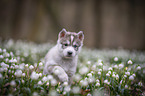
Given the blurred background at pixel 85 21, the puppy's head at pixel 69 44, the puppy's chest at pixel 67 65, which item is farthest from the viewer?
the blurred background at pixel 85 21

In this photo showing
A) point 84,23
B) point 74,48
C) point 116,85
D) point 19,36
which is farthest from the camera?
point 84,23

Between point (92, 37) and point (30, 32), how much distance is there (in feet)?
17.4

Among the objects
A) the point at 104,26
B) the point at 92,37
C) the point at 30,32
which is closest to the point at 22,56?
the point at 30,32

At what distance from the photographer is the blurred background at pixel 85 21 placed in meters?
11.7

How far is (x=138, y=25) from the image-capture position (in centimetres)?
1281

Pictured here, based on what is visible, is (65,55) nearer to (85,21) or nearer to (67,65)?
(67,65)

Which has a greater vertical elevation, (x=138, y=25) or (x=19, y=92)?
(x=138, y=25)

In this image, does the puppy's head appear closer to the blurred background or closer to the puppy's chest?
the puppy's chest

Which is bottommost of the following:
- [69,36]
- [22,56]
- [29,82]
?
[29,82]

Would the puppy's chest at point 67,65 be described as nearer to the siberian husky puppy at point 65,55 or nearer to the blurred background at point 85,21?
the siberian husky puppy at point 65,55

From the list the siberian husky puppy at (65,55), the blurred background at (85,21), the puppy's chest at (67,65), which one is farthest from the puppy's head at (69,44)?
the blurred background at (85,21)

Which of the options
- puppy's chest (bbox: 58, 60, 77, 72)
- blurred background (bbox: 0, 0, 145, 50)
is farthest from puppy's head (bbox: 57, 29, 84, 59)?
blurred background (bbox: 0, 0, 145, 50)

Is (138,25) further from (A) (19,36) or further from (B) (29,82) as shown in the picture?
Answer: (B) (29,82)

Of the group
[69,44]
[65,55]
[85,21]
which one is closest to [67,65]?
[65,55]
